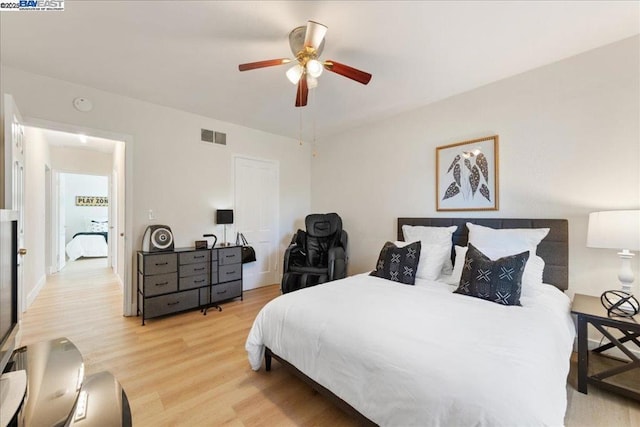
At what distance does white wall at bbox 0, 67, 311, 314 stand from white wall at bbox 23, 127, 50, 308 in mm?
1114

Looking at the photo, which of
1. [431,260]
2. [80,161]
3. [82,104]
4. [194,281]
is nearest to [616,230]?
[431,260]

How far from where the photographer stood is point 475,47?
2141 mm

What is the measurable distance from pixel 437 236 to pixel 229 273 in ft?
8.84

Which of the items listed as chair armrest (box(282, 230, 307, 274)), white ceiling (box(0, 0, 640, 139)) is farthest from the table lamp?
chair armrest (box(282, 230, 307, 274))

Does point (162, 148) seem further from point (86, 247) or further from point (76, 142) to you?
point (86, 247)

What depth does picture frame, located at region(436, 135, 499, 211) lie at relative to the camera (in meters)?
2.75

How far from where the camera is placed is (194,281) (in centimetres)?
323

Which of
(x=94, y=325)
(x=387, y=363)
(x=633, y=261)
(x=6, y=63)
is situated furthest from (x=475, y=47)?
(x=94, y=325)

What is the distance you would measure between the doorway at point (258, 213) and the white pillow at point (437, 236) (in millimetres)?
2399

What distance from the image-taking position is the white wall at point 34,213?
346 centimetres

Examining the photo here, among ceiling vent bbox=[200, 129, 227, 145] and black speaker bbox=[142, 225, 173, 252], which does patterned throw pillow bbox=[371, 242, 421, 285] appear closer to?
black speaker bbox=[142, 225, 173, 252]

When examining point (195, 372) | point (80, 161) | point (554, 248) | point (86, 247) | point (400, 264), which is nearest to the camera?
point (195, 372)

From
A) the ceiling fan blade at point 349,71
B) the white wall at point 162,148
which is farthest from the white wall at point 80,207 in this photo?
the ceiling fan blade at point 349,71

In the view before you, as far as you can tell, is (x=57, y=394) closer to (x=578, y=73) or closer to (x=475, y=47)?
(x=475, y=47)
